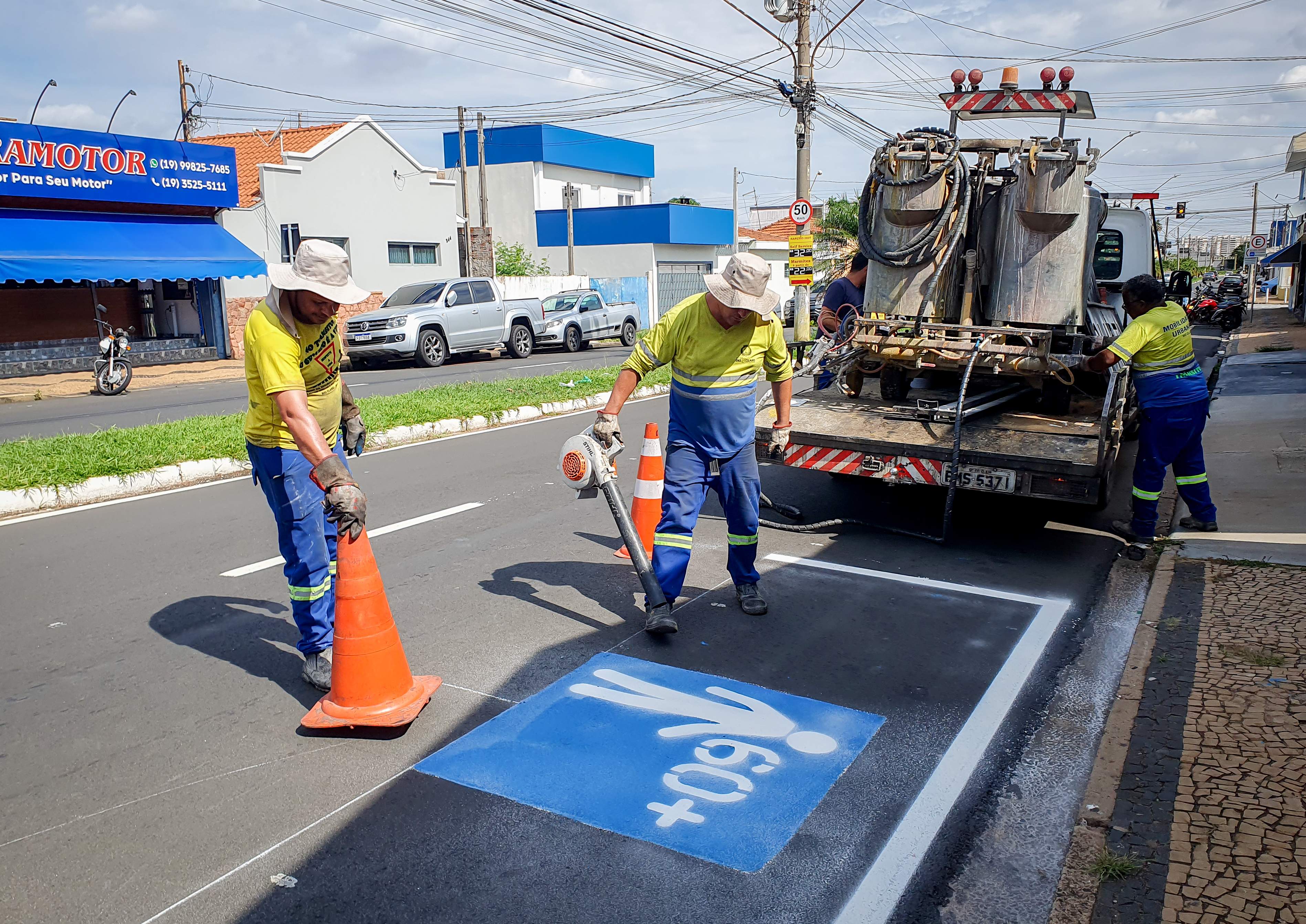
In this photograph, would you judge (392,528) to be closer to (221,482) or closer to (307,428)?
(221,482)

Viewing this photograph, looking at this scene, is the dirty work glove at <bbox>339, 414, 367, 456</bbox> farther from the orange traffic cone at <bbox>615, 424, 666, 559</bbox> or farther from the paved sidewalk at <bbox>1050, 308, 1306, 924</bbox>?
the paved sidewalk at <bbox>1050, 308, 1306, 924</bbox>

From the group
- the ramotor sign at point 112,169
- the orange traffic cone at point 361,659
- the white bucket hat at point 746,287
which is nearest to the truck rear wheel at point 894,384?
the white bucket hat at point 746,287

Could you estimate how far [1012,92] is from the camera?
781cm

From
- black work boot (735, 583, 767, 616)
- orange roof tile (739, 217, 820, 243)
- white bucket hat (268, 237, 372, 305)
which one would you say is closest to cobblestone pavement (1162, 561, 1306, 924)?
black work boot (735, 583, 767, 616)

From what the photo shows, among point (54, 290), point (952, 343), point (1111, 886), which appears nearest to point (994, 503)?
point (952, 343)

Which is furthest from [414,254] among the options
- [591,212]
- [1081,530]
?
[1081,530]

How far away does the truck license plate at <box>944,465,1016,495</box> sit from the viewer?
6352 mm

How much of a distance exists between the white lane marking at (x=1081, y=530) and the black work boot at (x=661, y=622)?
3571 mm

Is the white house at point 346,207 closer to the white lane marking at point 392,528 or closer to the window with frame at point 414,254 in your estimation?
the window with frame at point 414,254

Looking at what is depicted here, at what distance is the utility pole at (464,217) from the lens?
31.1 metres

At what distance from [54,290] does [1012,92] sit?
19836 millimetres

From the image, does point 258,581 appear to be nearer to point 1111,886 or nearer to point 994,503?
point 1111,886

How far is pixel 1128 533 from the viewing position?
6855 mm

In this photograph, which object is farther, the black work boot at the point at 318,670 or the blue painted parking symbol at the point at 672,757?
the black work boot at the point at 318,670
